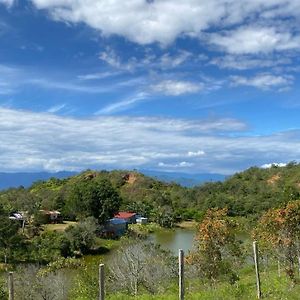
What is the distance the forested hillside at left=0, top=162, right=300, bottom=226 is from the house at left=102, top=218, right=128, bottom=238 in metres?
2.92

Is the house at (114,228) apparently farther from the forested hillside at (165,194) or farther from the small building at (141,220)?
the small building at (141,220)

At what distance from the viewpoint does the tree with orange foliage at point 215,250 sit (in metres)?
14.2

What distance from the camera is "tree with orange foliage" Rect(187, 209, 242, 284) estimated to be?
1421 centimetres

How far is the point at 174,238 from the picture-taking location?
5753 cm

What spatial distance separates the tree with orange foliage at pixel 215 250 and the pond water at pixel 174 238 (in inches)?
1245

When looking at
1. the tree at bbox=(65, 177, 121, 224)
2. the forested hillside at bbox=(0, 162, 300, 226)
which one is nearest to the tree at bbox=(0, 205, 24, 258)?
the tree at bbox=(65, 177, 121, 224)

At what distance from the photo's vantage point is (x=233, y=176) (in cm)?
10038

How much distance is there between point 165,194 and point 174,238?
30006mm

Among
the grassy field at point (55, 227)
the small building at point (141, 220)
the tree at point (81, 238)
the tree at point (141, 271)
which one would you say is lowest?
the tree at point (141, 271)

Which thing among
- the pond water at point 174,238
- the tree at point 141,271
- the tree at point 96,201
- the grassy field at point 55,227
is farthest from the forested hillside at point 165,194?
the tree at point 141,271

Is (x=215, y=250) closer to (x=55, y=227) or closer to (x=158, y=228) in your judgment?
(x=55, y=227)

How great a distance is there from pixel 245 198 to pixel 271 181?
1453 cm

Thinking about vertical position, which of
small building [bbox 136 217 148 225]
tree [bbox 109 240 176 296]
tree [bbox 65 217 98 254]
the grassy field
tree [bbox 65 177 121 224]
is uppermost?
tree [bbox 65 177 121 224]

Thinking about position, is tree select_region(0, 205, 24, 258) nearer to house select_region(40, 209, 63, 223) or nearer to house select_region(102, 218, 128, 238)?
house select_region(102, 218, 128, 238)
